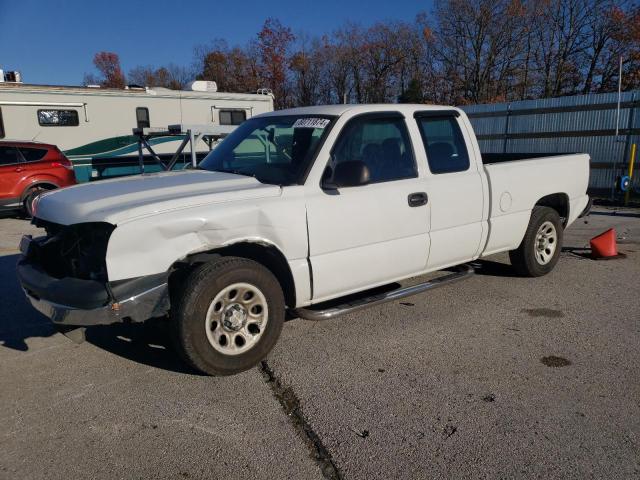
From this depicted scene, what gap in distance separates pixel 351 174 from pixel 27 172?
981cm

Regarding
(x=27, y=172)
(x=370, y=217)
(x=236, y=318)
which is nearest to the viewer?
(x=236, y=318)

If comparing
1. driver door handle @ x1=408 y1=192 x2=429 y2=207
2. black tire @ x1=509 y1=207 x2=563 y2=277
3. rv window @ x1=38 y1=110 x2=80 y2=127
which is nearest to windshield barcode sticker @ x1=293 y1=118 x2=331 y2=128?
driver door handle @ x1=408 y1=192 x2=429 y2=207

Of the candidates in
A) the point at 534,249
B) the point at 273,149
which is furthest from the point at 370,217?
the point at 534,249

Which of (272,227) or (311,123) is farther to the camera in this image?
(311,123)

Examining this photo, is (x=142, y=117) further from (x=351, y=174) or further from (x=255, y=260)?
(x=351, y=174)

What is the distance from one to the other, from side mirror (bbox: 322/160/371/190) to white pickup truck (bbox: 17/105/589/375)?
A: 0.01 metres

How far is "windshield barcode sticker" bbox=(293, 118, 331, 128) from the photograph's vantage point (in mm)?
4301

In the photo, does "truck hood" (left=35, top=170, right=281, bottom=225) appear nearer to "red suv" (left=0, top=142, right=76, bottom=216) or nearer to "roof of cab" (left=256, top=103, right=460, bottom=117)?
"roof of cab" (left=256, top=103, right=460, bottom=117)

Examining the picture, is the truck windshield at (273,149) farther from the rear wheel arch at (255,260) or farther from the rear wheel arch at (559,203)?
the rear wheel arch at (559,203)

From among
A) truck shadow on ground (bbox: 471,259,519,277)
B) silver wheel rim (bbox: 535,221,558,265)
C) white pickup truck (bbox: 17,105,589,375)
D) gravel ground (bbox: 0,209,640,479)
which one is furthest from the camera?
truck shadow on ground (bbox: 471,259,519,277)

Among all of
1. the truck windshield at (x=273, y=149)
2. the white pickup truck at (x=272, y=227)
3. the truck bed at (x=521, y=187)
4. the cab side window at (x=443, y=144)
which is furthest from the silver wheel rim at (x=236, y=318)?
the truck bed at (x=521, y=187)

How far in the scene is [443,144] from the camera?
16.4 feet

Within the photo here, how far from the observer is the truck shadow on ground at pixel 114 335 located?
4.04m

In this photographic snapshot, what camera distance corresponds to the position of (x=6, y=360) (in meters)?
4.12
